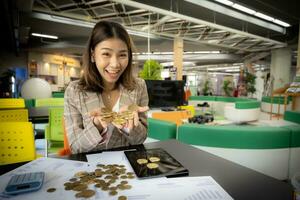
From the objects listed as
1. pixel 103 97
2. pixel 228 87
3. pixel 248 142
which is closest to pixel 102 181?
pixel 103 97

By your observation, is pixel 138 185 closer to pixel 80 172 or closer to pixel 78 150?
pixel 80 172

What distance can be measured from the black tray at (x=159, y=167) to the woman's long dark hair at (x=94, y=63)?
569 millimetres

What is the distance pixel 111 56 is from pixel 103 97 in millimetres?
320

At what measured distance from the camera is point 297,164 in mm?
2564

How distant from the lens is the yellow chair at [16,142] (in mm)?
1466

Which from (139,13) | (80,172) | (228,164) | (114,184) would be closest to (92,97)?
(80,172)

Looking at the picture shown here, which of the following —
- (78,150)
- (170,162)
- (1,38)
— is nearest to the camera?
(170,162)

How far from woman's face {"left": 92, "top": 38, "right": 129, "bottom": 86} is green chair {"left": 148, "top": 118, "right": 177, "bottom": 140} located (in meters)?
1.38

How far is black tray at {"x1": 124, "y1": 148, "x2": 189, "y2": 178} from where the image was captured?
76 centimetres

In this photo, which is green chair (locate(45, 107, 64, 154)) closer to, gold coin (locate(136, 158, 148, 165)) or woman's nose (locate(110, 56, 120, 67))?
woman's nose (locate(110, 56, 120, 67))

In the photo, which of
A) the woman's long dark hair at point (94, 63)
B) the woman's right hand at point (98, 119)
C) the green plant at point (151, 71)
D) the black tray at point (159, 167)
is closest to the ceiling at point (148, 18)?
the green plant at point (151, 71)

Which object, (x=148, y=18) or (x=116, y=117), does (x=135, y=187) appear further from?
(x=148, y=18)

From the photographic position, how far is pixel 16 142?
147cm

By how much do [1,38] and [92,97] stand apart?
1182cm
